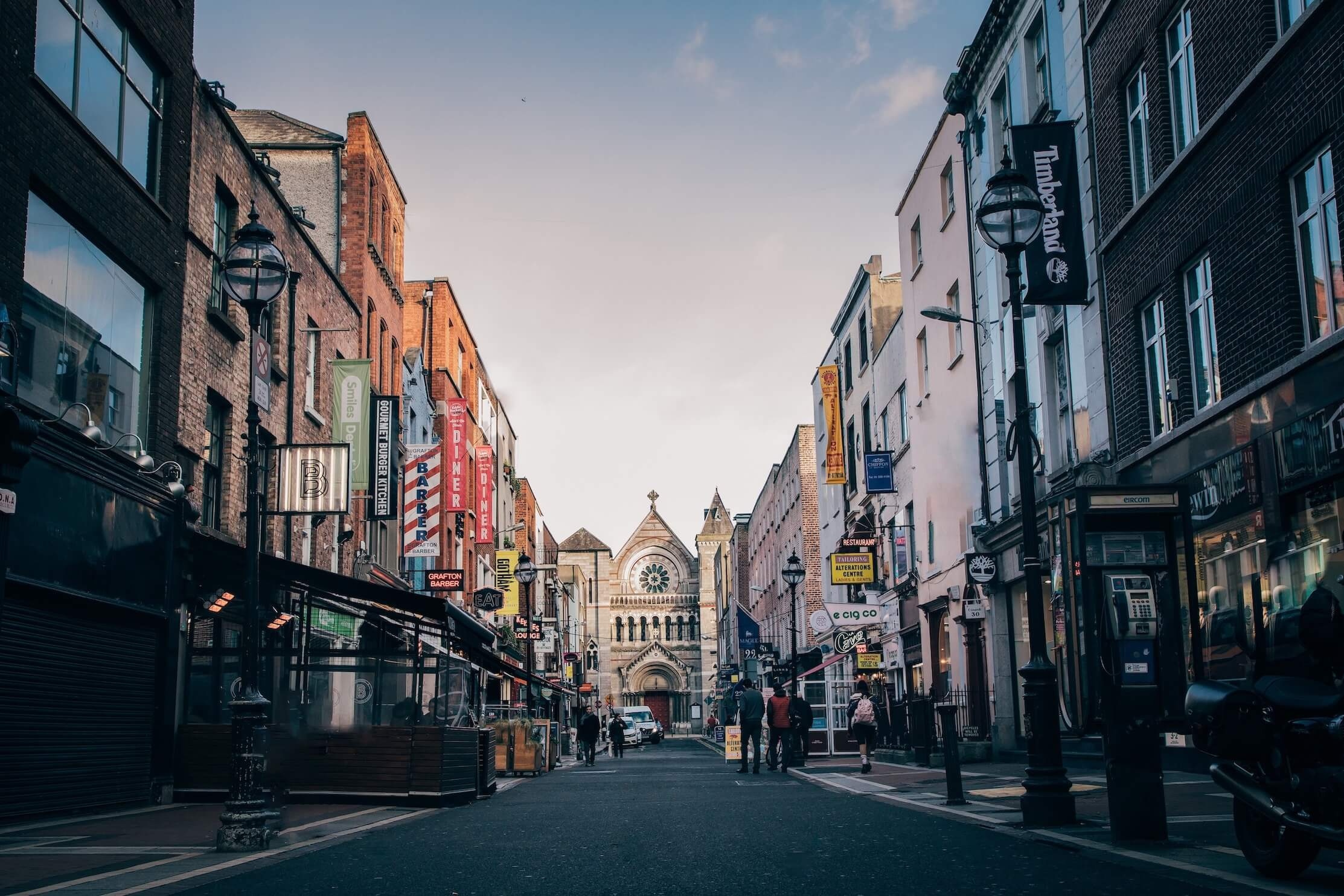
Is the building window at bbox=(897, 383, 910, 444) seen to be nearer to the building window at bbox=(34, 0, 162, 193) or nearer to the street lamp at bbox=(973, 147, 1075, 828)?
the building window at bbox=(34, 0, 162, 193)

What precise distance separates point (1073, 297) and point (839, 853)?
38.8ft

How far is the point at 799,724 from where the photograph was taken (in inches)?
1109

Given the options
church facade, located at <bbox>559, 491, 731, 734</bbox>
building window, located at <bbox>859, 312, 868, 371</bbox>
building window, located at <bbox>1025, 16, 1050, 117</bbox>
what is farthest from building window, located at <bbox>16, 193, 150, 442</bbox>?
church facade, located at <bbox>559, 491, 731, 734</bbox>

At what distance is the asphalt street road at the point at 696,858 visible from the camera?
302 inches

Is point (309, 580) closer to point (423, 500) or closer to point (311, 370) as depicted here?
point (311, 370)

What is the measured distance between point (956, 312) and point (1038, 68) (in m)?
6.72

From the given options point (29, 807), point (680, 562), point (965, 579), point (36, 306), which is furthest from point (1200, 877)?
point (680, 562)

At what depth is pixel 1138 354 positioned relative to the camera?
693 inches

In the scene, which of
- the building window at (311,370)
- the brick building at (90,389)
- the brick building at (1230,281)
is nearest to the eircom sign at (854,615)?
the building window at (311,370)

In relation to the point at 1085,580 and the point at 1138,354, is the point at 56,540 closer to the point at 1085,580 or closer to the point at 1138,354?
the point at 1085,580

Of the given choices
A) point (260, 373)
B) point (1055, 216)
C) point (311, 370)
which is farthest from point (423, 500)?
point (260, 373)

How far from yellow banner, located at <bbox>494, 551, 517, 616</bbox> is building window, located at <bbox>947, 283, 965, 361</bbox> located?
75.5ft

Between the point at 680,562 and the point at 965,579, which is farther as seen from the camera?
the point at 680,562

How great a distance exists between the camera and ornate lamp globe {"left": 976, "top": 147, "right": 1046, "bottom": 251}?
12.1 meters
